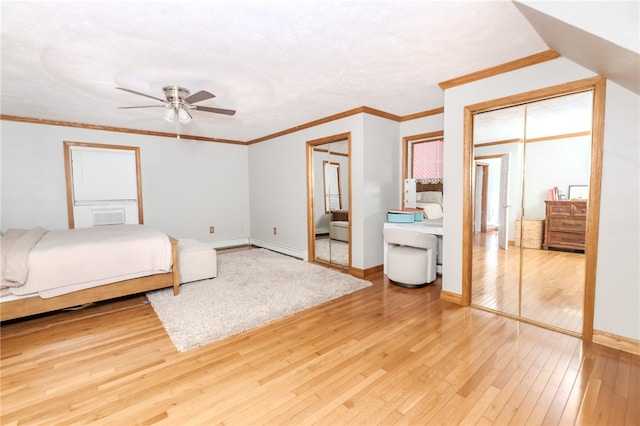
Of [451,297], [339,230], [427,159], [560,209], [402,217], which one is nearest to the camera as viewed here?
[560,209]

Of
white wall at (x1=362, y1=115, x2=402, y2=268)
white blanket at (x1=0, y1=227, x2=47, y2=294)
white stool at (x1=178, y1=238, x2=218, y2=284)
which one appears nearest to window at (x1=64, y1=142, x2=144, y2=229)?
white stool at (x1=178, y1=238, x2=218, y2=284)

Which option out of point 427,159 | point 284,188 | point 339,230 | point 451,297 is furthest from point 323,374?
point 284,188

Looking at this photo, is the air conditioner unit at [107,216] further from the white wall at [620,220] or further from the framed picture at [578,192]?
the white wall at [620,220]

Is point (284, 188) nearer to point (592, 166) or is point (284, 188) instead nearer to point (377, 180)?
point (377, 180)

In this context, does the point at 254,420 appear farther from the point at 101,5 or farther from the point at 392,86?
the point at 392,86

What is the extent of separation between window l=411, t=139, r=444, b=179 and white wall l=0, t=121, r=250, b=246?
12.7 ft

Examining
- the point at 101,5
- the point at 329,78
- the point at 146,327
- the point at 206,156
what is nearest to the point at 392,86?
the point at 329,78

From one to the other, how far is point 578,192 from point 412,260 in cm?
171

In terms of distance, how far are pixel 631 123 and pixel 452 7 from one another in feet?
5.22

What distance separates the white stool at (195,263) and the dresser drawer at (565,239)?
386cm

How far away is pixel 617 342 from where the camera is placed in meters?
2.16

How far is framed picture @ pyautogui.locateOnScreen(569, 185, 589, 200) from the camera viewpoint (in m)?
2.34

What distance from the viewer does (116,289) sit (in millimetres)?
2969

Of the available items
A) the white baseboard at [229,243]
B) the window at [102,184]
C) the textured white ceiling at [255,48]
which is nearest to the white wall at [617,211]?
the textured white ceiling at [255,48]
